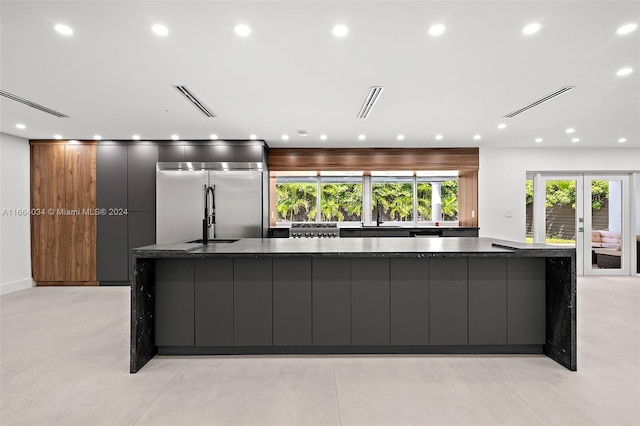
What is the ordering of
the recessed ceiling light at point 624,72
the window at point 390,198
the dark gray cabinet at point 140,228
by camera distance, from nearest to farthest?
the recessed ceiling light at point 624,72, the dark gray cabinet at point 140,228, the window at point 390,198

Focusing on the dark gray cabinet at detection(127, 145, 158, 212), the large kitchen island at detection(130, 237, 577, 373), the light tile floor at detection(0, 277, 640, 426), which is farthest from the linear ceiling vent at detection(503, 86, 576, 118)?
the dark gray cabinet at detection(127, 145, 158, 212)

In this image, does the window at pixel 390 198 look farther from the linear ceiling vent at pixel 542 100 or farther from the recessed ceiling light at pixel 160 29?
the recessed ceiling light at pixel 160 29

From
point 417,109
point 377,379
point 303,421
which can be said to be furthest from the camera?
point 417,109

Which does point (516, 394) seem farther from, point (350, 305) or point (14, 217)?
point (14, 217)

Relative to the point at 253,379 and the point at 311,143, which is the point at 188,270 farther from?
the point at 311,143

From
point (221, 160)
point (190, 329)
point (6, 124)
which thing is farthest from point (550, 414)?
point (6, 124)

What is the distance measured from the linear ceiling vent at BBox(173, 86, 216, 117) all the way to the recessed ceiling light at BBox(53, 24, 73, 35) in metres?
1.09

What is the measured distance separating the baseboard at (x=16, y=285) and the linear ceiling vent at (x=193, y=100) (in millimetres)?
4492

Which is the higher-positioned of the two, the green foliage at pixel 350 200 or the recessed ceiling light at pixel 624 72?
the recessed ceiling light at pixel 624 72

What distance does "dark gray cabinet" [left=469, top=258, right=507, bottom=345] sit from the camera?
2926 mm

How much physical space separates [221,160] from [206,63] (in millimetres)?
3089

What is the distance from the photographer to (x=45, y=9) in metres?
2.20

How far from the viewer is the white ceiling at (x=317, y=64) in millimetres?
2246

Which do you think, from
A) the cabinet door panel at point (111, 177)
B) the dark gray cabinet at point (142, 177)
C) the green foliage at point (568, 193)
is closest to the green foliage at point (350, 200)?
the green foliage at point (568, 193)
